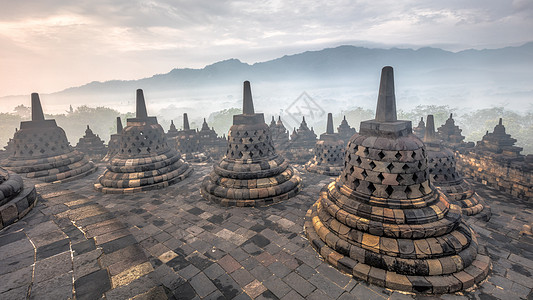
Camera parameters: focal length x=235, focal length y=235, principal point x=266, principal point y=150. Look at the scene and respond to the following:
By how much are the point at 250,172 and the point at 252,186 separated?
0.62 meters

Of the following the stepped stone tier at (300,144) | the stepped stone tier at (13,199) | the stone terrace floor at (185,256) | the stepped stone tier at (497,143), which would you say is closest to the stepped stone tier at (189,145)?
the stepped stone tier at (300,144)

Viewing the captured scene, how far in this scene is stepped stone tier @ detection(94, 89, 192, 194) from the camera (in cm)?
1080

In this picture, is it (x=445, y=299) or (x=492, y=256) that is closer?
(x=445, y=299)

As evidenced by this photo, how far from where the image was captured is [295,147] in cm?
2445

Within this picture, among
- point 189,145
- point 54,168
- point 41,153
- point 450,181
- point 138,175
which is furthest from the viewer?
point 189,145

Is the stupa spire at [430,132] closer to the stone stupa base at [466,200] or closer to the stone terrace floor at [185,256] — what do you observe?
the stone stupa base at [466,200]

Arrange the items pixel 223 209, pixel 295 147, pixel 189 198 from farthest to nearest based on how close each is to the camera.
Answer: pixel 295 147
pixel 189 198
pixel 223 209

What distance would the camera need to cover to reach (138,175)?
11031 millimetres

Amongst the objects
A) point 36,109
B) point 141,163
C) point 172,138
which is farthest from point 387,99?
Answer: point 172,138

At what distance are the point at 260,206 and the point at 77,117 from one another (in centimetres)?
8693

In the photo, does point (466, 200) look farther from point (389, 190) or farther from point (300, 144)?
point (300, 144)

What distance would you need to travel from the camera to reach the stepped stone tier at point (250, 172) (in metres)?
8.80

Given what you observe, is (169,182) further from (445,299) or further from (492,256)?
(492,256)

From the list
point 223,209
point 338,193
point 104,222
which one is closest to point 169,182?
point 223,209
